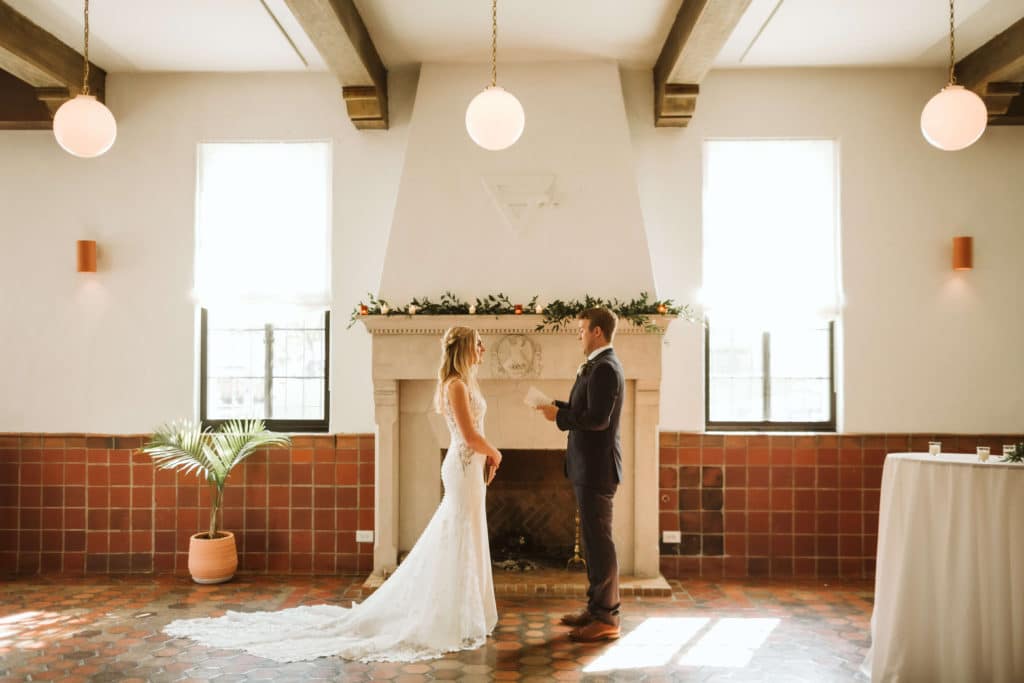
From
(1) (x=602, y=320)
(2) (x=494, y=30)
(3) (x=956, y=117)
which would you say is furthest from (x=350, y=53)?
(3) (x=956, y=117)

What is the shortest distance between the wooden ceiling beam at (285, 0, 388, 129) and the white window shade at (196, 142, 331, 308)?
51 cm

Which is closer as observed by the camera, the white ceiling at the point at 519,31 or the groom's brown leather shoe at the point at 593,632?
the groom's brown leather shoe at the point at 593,632

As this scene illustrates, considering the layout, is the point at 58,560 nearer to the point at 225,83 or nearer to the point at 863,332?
the point at 225,83

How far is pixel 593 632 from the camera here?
156 inches

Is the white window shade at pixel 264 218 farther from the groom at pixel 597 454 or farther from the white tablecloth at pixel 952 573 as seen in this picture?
the white tablecloth at pixel 952 573

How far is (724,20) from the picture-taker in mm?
4270

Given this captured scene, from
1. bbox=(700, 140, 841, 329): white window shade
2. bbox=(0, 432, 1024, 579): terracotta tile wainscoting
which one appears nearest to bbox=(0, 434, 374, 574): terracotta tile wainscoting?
bbox=(0, 432, 1024, 579): terracotta tile wainscoting

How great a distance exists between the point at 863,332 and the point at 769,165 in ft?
4.53

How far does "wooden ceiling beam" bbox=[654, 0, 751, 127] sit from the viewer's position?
4203mm

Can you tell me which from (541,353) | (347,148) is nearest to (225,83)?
(347,148)

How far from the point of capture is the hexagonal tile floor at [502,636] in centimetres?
357

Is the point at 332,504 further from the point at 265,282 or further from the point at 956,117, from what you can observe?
the point at 956,117

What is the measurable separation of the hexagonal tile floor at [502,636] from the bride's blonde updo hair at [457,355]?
136cm

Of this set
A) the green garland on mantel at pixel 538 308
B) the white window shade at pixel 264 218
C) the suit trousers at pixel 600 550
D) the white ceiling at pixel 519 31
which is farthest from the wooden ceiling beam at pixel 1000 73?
the white window shade at pixel 264 218
